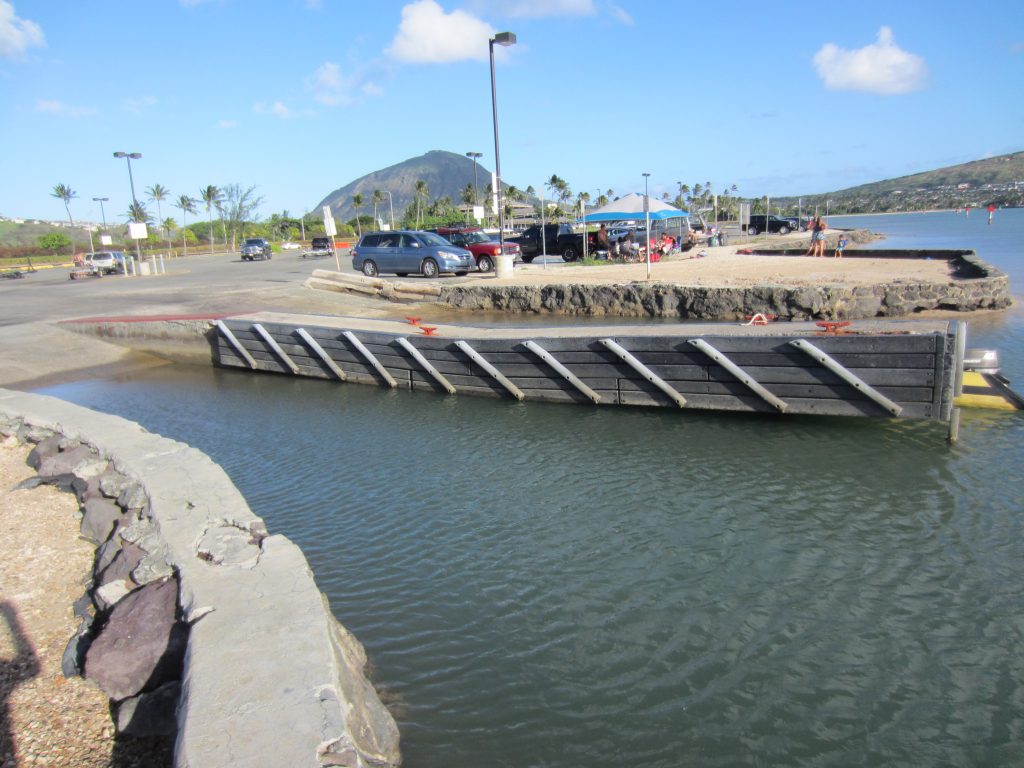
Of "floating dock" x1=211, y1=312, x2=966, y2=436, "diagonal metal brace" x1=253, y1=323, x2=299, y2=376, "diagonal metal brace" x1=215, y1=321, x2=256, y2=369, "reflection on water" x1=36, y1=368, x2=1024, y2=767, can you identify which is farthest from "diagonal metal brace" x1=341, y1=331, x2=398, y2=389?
"diagonal metal brace" x1=215, y1=321, x2=256, y2=369

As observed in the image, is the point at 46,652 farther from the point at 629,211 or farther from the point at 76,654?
the point at 629,211

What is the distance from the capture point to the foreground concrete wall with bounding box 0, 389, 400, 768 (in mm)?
2791

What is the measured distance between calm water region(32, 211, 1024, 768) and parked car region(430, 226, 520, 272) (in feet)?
57.3

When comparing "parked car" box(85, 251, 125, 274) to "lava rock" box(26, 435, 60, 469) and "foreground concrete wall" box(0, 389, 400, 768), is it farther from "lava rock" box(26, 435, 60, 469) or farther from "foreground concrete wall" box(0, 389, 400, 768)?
"foreground concrete wall" box(0, 389, 400, 768)

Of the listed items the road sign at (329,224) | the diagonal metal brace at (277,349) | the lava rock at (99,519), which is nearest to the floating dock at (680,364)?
the diagonal metal brace at (277,349)

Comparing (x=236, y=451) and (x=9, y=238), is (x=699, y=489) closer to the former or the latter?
(x=236, y=451)

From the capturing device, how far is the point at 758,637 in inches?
184

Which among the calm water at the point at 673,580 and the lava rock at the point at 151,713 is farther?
the calm water at the point at 673,580

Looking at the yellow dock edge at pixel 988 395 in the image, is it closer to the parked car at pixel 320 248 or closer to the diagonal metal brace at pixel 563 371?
the diagonal metal brace at pixel 563 371

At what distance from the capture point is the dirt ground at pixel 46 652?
10.6 ft

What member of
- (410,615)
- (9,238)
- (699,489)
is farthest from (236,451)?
(9,238)

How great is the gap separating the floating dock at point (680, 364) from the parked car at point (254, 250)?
4270 cm

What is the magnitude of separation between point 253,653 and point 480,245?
86.0 ft

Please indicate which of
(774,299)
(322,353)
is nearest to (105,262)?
(322,353)
